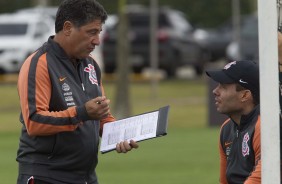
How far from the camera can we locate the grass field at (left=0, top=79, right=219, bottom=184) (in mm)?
14125

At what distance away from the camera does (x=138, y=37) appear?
113 feet

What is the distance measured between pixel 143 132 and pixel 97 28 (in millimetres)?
749

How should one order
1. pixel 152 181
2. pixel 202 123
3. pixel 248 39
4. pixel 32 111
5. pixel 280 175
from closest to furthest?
pixel 280 175, pixel 32 111, pixel 152 181, pixel 202 123, pixel 248 39

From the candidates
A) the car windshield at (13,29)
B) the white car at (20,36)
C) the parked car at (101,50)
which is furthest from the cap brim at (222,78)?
the car windshield at (13,29)

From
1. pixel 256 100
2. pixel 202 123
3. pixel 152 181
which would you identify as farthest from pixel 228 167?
pixel 202 123

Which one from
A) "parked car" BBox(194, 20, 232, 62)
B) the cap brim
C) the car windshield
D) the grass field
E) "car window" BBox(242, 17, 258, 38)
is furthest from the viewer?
"parked car" BBox(194, 20, 232, 62)

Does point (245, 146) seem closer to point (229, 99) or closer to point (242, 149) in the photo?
point (242, 149)

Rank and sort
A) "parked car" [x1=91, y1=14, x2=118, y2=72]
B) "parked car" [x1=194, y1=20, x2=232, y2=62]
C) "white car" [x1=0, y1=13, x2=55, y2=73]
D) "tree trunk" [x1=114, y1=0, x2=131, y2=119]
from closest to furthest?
"tree trunk" [x1=114, y1=0, x2=131, y2=119], "white car" [x1=0, y1=13, x2=55, y2=73], "parked car" [x1=91, y1=14, x2=118, y2=72], "parked car" [x1=194, y1=20, x2=232, y2=62]

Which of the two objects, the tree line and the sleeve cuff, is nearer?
the sleeve cuff


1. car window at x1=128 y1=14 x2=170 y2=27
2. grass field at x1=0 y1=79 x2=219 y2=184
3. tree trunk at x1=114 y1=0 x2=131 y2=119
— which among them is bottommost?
grass field at x1=0 y1=79 x2=219 y2=184

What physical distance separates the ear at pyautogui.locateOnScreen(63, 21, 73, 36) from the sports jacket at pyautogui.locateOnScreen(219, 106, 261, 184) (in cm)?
118

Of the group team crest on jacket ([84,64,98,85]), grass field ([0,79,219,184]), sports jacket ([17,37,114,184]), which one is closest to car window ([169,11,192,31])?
grass field ([0,79,219,184])

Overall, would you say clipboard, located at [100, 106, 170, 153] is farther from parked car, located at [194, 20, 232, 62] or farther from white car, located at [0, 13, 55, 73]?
parked car, located at [194, 20, 232, 62]

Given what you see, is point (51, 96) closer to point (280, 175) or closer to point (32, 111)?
point (32, 111)
